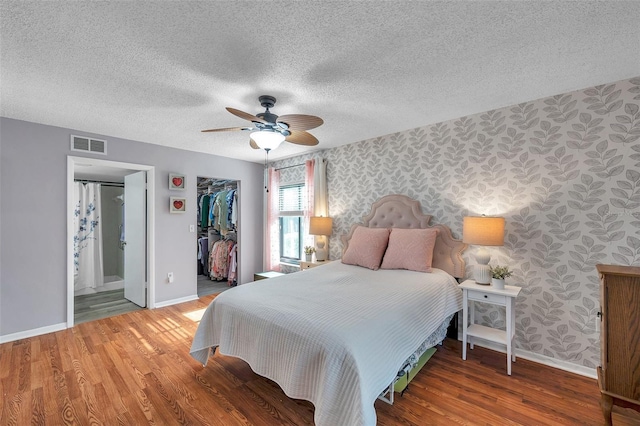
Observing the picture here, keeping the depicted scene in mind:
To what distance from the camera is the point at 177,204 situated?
408cm

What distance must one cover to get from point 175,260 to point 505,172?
4470 millimetres

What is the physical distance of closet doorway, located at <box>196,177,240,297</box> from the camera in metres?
5.07

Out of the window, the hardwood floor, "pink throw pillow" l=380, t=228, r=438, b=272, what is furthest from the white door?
"pink throw pillow" l=380, t=228, r=438, b=272

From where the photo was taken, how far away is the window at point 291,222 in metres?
4.82

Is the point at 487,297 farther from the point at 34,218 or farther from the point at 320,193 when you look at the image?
the point at 34,218

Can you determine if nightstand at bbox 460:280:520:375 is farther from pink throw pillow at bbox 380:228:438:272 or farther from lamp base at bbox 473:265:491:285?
pink throw pillow at bbox 380:228:438:272

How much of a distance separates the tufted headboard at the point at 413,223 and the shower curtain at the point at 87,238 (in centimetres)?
443

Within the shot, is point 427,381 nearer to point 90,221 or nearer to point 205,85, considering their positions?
point 205,85

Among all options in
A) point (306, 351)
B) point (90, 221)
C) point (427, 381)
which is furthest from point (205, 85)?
point (90, 221)

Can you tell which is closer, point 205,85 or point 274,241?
point 205,85

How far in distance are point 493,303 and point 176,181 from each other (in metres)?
4.30

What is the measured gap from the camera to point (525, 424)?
1703 millimetres

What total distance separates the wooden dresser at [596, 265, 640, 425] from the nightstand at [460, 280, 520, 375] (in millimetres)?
710

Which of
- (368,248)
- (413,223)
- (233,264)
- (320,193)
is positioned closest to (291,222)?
(320,193)
